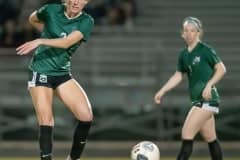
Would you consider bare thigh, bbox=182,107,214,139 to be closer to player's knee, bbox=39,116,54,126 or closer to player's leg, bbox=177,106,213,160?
player's leg, bbox=177,106,213,160

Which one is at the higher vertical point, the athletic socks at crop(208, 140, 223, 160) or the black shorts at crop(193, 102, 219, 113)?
the black shorts at crop(193, 102, 219, 113)

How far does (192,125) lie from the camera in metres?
13.0

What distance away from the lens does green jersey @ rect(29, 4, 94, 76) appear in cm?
1202

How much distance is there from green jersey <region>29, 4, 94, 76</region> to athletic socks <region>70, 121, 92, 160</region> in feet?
2.47

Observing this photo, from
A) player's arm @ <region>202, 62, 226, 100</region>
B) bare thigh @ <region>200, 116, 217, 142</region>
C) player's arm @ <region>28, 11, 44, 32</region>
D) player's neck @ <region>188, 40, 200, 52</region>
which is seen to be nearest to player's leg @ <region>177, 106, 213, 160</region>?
bare thigh @ <region>200, 116, 217, 142</region>

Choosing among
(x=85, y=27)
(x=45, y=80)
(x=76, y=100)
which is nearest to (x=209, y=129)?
(x=76, y=100)

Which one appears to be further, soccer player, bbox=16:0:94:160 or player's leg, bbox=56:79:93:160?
player's leg, bbox=56:79:93:160

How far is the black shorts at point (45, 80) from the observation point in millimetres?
11984

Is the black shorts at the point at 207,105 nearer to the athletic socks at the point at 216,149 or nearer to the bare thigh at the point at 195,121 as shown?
the bare thigh at the point at 195,121

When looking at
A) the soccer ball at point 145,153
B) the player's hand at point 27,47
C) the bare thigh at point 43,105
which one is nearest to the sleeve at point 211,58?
the soccer ball at point 145,153

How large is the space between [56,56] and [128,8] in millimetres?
9247

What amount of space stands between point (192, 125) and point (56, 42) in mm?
2493

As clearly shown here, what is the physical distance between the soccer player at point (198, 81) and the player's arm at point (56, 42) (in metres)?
1.89

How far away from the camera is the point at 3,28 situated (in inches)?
810
